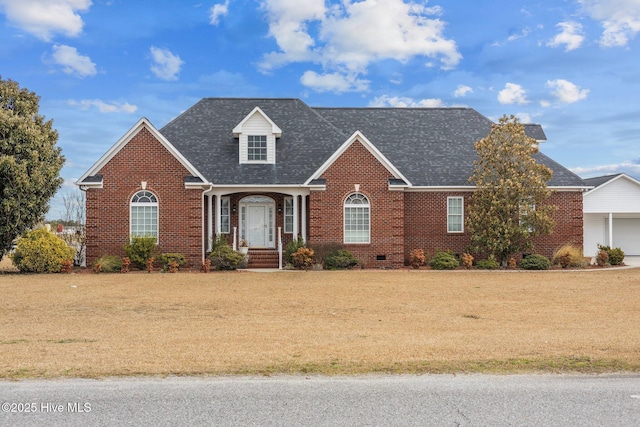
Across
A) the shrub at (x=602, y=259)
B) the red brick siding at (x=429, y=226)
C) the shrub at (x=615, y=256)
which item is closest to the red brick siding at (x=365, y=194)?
the red brick siding at (x=429, y=226)

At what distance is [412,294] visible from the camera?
1731 centimetres

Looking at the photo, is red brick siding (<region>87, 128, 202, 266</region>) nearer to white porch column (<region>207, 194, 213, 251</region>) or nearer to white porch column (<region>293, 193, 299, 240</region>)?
white porch column (<region>207, 194, 213, 251</region>)

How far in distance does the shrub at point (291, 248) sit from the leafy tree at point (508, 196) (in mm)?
7660

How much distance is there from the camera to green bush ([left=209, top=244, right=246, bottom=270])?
24672mm

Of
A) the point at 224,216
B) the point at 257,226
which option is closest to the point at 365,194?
the point at 257,226

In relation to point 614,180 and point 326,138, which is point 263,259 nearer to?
point 326,138

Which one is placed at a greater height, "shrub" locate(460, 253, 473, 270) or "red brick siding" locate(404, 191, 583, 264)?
"red brick siding" locate(404, 191, 583, 264)

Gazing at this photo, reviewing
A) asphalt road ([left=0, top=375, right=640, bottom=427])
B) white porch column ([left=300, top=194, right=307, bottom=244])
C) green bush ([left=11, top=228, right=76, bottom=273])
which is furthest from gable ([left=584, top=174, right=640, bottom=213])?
asphalt road ([left=0, top=375, right=640, bottom=427])

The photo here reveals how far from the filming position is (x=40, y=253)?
23.8m

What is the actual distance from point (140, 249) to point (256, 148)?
7.39 metres

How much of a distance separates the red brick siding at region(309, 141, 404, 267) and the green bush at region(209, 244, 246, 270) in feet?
11.2

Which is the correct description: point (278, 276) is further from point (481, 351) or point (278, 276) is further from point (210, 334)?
point (481, 351)

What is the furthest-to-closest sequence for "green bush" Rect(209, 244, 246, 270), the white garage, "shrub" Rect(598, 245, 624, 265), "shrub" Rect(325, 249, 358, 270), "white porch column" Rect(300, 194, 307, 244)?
the white garage < "shrub" Rect(598, 245, 624, 265) < "white porch column" Rect(300, 194, 307, 244) < "shrub" Rect(325, 249, 358, 270) < "green bush" Rect(209, 244, 246, 270)

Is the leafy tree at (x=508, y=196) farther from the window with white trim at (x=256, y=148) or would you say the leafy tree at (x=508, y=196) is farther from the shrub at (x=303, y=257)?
the window with white trim at (x=256, y=148)
